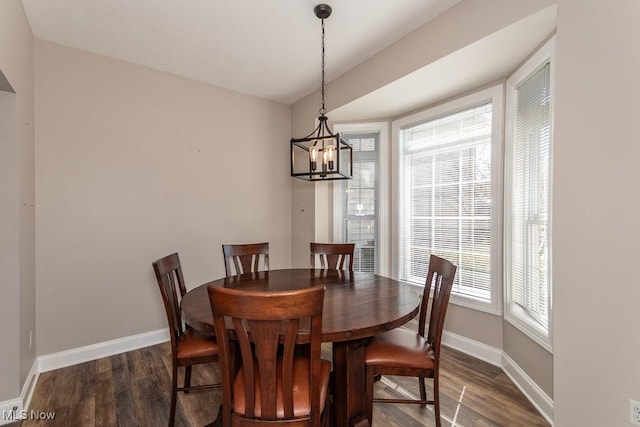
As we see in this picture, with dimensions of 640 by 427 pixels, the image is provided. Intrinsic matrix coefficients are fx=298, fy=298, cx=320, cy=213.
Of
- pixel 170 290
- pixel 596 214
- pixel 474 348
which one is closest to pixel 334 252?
pixel 170 290

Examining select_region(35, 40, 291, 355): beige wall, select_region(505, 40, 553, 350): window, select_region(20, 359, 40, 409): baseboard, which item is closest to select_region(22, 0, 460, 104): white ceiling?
select_region(35, 40, 291, 355): beige wall

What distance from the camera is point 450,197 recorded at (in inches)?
119

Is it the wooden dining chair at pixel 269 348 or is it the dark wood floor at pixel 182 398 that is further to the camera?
the dark wood floor at pixel 182 398

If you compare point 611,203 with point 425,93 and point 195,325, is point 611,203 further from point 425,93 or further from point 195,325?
point 195,325

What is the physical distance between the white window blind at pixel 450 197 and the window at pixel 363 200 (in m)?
0.31

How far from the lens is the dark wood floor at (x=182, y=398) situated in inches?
75.0

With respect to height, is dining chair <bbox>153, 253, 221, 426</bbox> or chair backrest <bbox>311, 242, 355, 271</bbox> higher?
chair backrest <bbox>311, 242, 355, 271</bbox>

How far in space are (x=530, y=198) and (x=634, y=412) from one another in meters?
1.38

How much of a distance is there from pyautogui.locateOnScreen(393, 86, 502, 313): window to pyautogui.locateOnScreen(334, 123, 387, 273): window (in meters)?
0.27

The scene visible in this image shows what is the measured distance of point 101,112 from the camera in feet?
9.16

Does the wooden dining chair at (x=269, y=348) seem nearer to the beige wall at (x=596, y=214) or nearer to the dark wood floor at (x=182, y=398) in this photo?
the dark wood floor at (x=182, y=398)

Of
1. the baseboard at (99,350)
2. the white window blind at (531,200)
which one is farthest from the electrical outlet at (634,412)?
the baseboard at (99,350)

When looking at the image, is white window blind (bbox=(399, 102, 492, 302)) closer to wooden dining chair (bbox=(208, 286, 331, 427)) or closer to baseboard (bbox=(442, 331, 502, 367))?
baseboard (bbox=(442, 331, 502, 367))

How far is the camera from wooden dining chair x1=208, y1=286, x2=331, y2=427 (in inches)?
43.6
